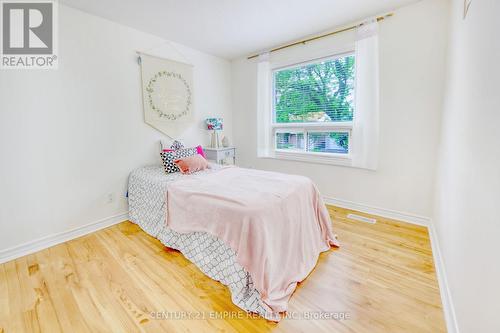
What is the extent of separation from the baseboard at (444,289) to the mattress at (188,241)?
3.22 feet

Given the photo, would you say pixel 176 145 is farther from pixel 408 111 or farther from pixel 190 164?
pixel 408 111

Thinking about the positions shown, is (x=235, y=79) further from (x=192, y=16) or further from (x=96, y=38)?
(x=96, y=38)

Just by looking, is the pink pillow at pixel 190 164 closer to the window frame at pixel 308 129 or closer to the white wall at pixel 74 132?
the white wall at pixel 74 132

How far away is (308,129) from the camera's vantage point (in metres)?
3.36

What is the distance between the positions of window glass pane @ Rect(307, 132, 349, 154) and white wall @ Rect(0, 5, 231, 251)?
231 cm

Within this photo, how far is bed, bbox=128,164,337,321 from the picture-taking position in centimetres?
146

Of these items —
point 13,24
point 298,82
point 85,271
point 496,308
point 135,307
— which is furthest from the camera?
point 298,82

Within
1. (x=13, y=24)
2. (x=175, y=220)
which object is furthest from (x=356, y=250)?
(x=13, y=24)

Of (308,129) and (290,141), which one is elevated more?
(308,129)

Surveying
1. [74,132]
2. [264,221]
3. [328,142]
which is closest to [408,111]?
[328,142]

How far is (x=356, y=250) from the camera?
206 cm

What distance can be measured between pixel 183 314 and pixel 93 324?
53cm

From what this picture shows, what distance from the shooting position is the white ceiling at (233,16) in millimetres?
2256

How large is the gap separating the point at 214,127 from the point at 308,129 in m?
1.53
